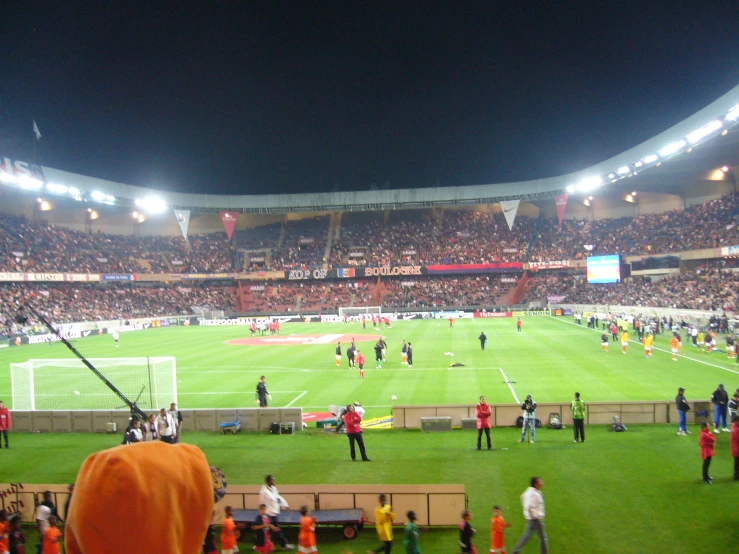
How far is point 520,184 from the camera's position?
250ft

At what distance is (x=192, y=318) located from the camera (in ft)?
227

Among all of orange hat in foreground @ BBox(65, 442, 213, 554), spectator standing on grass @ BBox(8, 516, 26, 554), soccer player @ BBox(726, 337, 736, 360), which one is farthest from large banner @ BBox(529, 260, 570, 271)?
orange hat in foreground @ BBox(65, 442, 213, 554)

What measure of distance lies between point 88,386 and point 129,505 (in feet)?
94.2

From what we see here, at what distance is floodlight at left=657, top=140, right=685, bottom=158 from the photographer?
45.8m

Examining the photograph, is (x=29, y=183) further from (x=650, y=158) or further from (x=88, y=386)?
(x=650, y=158)

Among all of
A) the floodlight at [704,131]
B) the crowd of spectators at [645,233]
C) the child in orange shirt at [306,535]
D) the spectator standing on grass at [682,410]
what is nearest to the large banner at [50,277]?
the crowd of spectators at [645,233]

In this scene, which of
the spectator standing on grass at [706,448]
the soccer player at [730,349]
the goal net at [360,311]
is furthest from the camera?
the goal net at [360,311]

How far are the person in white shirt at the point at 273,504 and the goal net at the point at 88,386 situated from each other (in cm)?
1109

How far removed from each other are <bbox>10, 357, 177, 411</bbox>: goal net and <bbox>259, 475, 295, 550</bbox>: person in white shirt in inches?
437

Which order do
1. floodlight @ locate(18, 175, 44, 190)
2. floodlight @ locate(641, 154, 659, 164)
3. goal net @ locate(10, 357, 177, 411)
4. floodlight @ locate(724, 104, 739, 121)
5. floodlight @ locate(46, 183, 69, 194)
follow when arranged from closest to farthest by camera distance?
1. goal net @ locate(10, 357, 177, 411)
2. floodlight @ locate(724, 104, 739, 121)
3. floodlight @ locate(641, 154, 659, 164)
4. floodlight @ locate(18, 175, 44, 190)
5. floodlight @ locate(46, 183, 69, 194)

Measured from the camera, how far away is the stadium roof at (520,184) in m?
45.5

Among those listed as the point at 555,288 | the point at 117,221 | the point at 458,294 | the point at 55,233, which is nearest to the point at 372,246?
the point at 458,294

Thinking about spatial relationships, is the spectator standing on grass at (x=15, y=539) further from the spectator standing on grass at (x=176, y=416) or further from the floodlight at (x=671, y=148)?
the floodlight at (x=671, y=148)

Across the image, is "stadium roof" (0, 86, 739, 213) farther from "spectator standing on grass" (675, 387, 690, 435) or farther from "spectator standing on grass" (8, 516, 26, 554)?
"spectator standing on grass" (8, 516, 26, 554)
